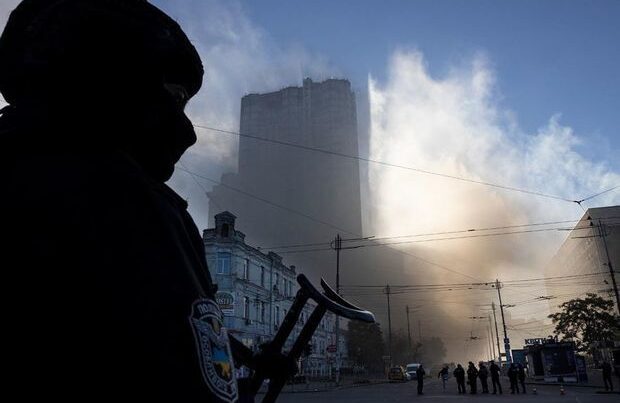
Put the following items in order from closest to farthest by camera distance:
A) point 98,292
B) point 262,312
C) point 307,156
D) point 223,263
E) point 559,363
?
point 98,292 → point 559,363 → point 223,263 → point 262,312 → point 307,156

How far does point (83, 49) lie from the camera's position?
38.6 inches

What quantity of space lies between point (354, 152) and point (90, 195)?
466ft

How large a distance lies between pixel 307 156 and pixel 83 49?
475ft

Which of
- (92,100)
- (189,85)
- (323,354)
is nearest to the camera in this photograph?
(92,100)

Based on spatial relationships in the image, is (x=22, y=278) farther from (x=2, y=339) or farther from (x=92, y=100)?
(x=92, y=100)

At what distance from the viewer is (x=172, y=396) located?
0.61 meters

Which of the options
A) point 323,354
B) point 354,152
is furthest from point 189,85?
point 354,152

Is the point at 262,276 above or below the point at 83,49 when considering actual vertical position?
above

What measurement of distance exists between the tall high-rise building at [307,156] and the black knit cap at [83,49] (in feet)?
426

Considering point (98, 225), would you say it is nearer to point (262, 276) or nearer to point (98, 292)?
point (98, 292)

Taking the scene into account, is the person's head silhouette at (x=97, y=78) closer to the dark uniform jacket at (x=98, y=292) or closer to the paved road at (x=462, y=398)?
the dark uniform jacket at (x=98, y=292)

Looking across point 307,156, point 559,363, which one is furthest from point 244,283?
point 307,156

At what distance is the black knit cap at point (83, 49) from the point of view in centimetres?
96

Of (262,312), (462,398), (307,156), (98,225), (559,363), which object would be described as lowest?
(462,398)
